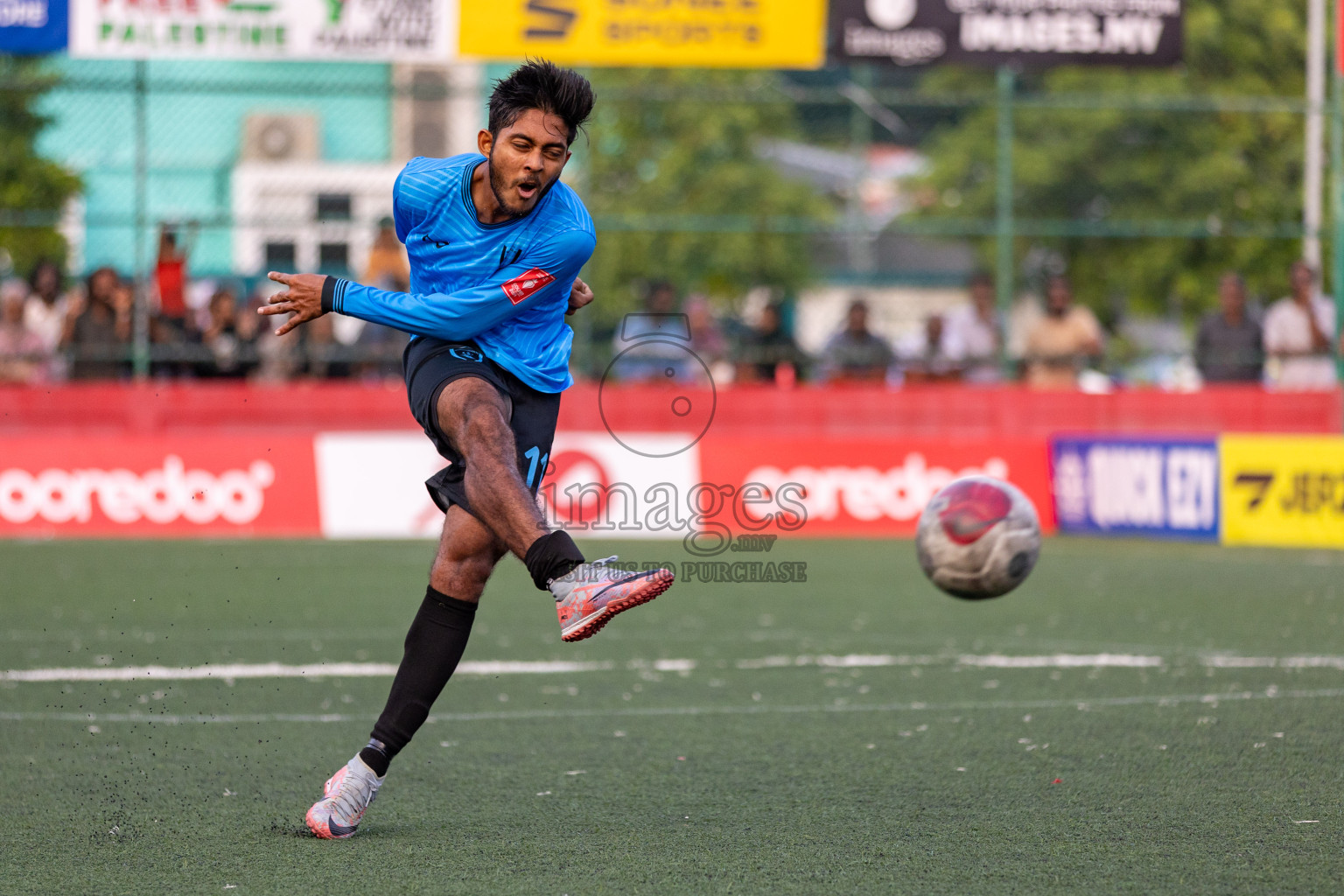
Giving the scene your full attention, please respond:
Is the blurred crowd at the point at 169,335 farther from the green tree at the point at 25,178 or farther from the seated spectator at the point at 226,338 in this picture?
the green tree at the point at 25,178

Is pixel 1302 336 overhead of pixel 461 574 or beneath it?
overhead

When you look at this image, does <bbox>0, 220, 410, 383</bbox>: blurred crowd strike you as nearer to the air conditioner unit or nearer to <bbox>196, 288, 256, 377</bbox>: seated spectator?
<bbox>196, 288, 256, 377</bbox>: seated spectator

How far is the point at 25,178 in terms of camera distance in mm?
22688

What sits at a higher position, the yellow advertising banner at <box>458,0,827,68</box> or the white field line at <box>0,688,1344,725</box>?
the yellow advertising banner at <box>458,0,827,68</box>

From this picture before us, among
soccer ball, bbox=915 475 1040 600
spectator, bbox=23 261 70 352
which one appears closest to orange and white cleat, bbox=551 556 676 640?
soccer ball, bbox=915 475 1040 600

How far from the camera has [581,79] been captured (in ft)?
16.0

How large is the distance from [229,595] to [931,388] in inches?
282

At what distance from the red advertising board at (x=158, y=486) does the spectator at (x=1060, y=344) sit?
21.5 feet

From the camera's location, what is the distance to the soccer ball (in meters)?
6.82

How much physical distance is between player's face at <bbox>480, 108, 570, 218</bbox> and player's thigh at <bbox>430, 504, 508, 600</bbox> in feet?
2.93

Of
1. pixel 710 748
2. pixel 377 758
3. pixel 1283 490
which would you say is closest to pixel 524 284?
pixel 377 758

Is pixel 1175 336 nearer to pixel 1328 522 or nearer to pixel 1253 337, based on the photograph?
pixel 1253 337

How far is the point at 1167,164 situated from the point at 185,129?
16924 mm

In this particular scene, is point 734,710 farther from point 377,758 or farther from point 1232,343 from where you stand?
point 1232,343
